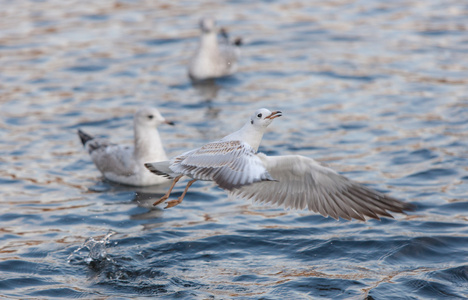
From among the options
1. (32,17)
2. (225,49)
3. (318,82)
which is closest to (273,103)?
(318,82)

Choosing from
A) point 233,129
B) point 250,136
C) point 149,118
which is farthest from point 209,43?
point 250,136

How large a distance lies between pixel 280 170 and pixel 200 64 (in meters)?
7.94

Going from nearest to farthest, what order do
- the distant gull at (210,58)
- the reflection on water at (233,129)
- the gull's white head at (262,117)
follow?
the gull's white head at (262,117) < the reflection on water at (233,129) < the distant gull at (210,58)

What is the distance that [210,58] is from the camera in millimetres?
15188

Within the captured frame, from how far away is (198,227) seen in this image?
29.8 feet

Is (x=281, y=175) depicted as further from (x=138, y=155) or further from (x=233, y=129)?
(x=233, y=129)

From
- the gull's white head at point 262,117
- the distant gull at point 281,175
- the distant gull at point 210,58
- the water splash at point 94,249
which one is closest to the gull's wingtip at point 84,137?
the water splash at point 94,249

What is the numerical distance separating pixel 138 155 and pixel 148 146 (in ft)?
0.67

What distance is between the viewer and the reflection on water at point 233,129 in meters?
7.86

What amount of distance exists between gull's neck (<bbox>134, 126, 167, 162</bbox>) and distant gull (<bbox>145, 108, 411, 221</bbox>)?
8.73 ft

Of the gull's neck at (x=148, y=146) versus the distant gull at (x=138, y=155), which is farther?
the gull's neck at (x=148, y=146)

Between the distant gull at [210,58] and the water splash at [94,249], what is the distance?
702 centimetres

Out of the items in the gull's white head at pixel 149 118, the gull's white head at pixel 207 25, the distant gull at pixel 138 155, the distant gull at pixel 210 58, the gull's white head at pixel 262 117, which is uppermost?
the gull's white head at pixel 207 25

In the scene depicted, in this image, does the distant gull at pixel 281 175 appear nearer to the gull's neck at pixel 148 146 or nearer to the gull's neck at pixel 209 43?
the gull's neck at pixel 148 146
